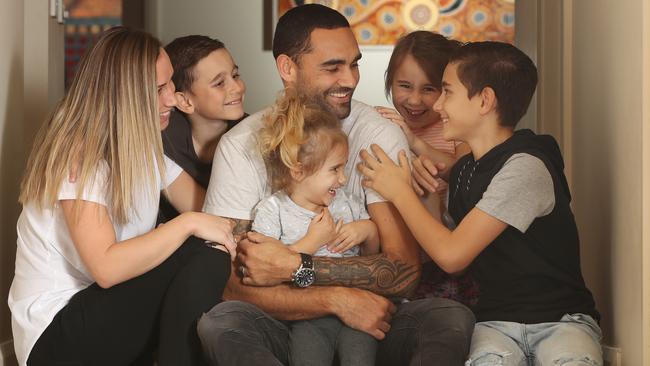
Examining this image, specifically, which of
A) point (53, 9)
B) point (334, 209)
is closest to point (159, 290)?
point (334, 209)

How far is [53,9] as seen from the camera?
289 cm

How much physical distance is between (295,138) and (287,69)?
0.55 meters

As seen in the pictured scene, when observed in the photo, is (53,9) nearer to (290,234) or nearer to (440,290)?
(290,234)

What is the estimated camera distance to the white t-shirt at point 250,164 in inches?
94.5

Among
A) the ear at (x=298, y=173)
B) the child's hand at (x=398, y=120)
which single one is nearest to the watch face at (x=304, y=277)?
the ear at (x=298, y=173)

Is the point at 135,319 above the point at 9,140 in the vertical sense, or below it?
below

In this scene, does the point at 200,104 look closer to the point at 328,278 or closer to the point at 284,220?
the point at 284,220

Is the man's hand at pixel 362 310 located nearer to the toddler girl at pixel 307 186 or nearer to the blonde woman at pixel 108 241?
the toddler girl at pixel 307 186

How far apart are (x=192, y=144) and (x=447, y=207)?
871 millimetres

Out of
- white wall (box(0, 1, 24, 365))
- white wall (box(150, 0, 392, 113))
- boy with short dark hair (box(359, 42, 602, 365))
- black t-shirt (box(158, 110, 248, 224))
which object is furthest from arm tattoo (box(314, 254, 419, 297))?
white wall (box(150, 0, 392, 113))

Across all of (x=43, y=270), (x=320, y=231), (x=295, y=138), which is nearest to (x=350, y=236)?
(x=320, y=231)

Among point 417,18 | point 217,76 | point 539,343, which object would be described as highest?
point 417,18

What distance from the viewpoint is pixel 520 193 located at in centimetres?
213

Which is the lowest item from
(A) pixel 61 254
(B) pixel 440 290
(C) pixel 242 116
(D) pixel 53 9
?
(B) pixel 440 290
